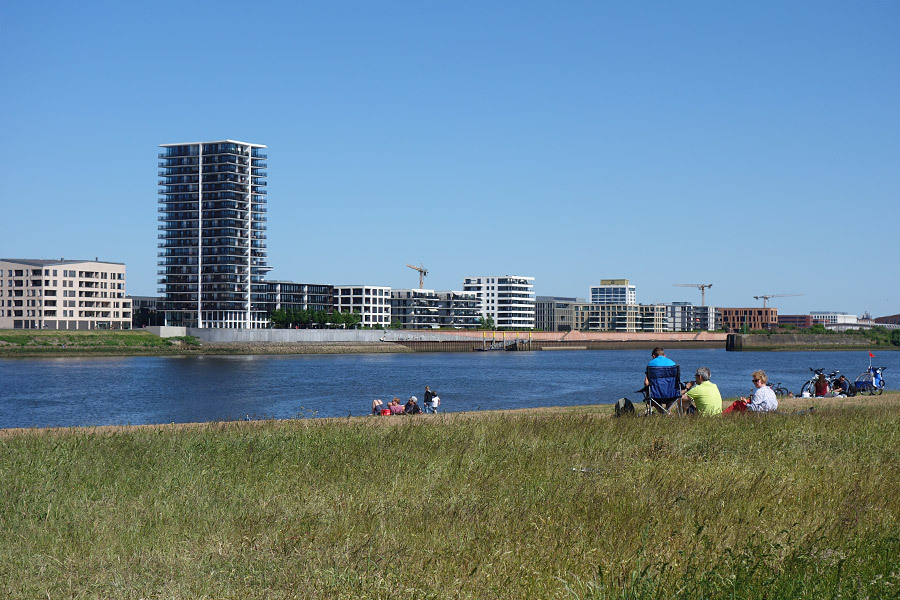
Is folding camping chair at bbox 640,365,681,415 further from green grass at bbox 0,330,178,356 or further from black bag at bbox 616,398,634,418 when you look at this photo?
→ green grass at bbox 0,330,178,356

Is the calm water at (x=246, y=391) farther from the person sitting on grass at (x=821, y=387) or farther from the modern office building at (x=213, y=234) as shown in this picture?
the modern office building at (x=213, y=234)

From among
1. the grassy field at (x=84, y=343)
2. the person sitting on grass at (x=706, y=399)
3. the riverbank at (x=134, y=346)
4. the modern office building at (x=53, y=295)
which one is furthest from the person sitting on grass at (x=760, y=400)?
the modern office building at (x=53, y=295)

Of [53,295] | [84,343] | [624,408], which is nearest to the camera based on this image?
[624,408]

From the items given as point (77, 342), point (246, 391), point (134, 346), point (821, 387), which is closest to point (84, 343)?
point (77, 342)

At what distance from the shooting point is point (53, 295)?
166 metres

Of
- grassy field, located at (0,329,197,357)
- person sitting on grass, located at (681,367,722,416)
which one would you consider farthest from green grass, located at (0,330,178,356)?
person sitting on grass, located at (681,367,722,416)

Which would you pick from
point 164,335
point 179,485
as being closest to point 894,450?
point 179,485

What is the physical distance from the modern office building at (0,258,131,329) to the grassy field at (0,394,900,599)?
166 meters

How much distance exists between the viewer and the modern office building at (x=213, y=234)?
180750 millimetres

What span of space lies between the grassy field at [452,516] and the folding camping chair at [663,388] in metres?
5.10

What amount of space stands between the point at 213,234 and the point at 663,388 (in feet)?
568

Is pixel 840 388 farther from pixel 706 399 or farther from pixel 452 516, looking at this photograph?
pixel 452 516

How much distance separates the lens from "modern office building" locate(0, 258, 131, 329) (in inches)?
6476

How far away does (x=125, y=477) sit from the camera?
394 inches
